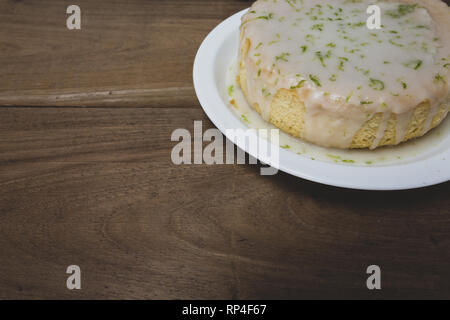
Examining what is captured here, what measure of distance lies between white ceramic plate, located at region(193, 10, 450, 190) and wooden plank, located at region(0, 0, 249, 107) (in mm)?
130

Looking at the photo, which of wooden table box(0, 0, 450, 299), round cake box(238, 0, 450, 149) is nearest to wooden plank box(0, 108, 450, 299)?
wooden table box(0, 0, 450, 299)

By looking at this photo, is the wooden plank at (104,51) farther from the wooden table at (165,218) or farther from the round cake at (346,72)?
the round cake at (346,72)

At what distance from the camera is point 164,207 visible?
1.05m

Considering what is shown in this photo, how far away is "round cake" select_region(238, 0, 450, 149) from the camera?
104cm

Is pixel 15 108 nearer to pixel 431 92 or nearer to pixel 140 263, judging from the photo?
pixel 140 263

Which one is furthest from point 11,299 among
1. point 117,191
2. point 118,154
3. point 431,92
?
point 431,92

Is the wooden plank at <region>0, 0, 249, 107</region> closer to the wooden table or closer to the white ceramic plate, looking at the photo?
the wooden table

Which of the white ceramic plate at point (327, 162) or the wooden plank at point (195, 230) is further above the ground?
the white ceramic plate at point (327, 162)

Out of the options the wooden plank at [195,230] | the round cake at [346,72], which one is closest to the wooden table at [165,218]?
the wooden plank at [195,230]

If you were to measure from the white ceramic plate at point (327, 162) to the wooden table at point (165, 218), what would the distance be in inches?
3.4

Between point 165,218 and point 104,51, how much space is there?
30.6 inches

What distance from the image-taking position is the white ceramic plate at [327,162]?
968mm

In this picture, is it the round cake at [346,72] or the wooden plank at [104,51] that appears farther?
the wooden plank at [104,51]
